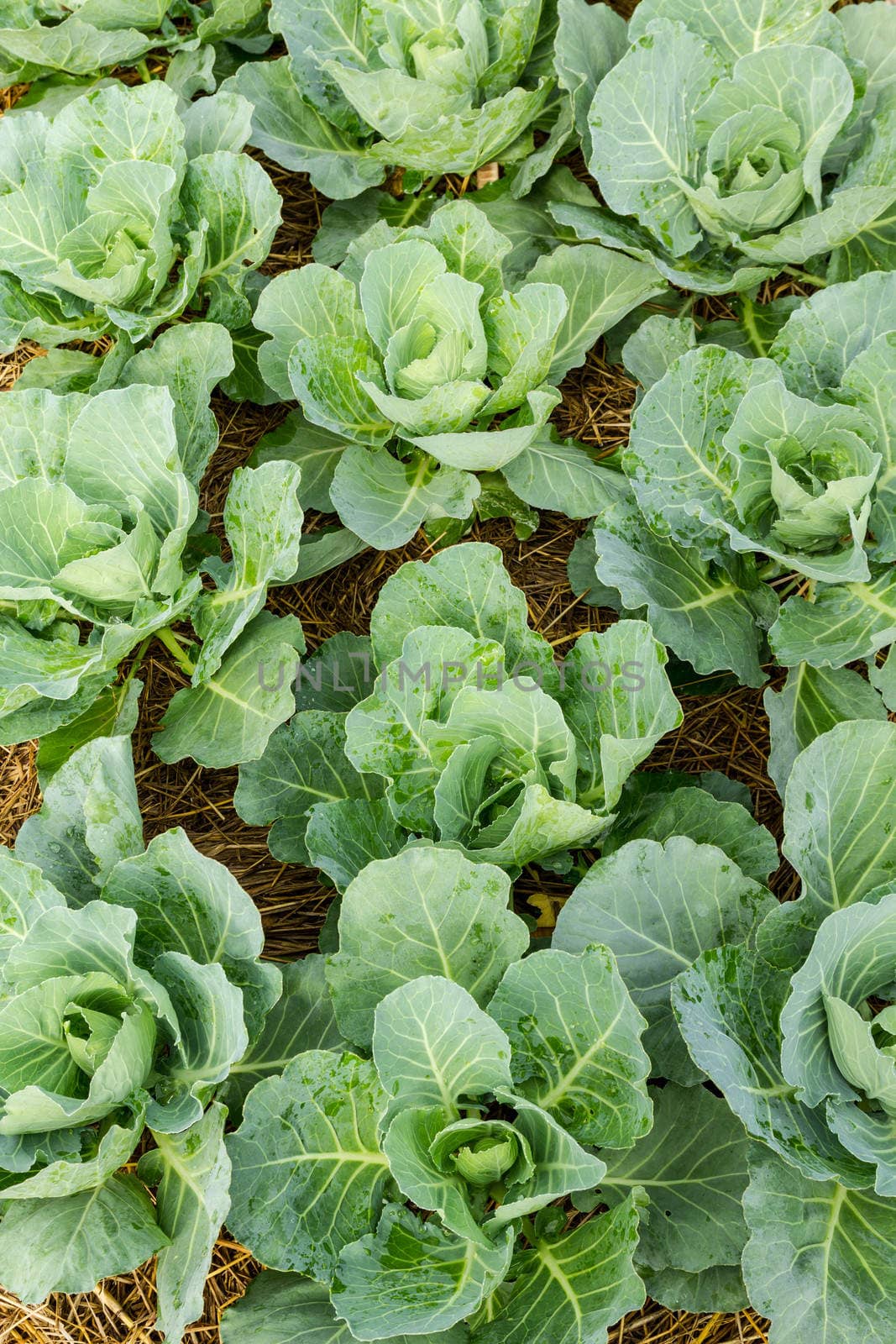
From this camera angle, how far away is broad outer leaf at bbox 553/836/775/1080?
1.62 meters

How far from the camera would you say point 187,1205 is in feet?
5.22

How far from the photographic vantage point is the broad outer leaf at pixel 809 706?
1917mm

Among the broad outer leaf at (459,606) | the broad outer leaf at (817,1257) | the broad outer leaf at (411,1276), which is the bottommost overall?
the broad outer leaf at (817,1257)

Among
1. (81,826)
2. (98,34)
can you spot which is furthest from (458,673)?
(98,34)

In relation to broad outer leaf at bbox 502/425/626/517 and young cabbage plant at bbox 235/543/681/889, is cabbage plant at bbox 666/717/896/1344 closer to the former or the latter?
young cabbage plant at bbox 235/543/681/889

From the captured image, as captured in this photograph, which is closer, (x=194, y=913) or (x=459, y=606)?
(x=194, y=913)

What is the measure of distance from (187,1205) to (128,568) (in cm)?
Answer: 94

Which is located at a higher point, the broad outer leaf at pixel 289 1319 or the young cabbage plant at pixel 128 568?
the young cabbage plant at pixel 128 568

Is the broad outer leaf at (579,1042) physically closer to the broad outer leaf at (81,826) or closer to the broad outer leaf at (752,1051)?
the broad outer leaf at (752,1051)

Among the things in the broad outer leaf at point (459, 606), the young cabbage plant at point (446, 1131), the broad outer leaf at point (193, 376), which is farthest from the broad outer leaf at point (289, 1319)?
the broad outer leaf at point (193, 376)

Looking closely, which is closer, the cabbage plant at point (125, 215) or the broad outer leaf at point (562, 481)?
the broad outer leaf at point (562, 481)

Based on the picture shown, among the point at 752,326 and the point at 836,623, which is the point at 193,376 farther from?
the point at 836,623

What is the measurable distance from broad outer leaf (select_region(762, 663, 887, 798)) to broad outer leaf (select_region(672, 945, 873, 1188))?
0.40 metres

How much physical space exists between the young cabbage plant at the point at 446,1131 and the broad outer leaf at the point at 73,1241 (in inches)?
6.8
